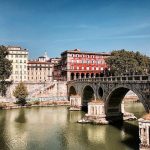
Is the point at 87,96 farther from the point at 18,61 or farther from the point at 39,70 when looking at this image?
the point at 39,70

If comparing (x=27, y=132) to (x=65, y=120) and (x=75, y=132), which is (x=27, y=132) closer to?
(x=75, y=132)

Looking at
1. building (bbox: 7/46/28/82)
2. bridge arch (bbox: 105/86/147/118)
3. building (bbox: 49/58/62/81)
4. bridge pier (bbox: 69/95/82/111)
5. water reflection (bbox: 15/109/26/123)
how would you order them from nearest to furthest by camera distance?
bridge arch (bbox: 105/86/147/118) → water reflection (bbox: 15/109/26/123) → bridge pier (bbox: 69/95/82/111) → building (bbox: 7/46/28/82) → building (bbox: 49/58/62/81)

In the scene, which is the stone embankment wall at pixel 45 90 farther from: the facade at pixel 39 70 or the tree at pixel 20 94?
the facade at pixel 39 70

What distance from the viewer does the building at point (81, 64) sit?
482 feet

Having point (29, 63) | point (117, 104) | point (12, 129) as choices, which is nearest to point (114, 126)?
point (117, 104)

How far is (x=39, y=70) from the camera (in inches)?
6639

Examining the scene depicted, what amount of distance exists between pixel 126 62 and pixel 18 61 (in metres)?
54.7

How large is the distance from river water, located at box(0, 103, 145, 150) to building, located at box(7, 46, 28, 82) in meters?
72.2

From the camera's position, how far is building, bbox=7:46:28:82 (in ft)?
482

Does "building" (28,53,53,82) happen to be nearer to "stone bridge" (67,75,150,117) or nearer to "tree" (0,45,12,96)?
"tree" (0,45,12,96)

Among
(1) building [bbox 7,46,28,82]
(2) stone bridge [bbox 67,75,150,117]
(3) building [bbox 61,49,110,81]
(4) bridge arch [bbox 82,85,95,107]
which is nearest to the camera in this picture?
(2) stone bridge [bbox 67,75,150,117]

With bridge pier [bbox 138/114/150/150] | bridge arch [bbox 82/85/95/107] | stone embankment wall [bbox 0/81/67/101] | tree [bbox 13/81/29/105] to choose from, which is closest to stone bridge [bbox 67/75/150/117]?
bridge arch [bbox 82/85/95/107]

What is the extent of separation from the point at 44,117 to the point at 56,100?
36.4m

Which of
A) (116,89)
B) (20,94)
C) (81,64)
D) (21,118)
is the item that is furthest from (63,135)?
(81,64)
